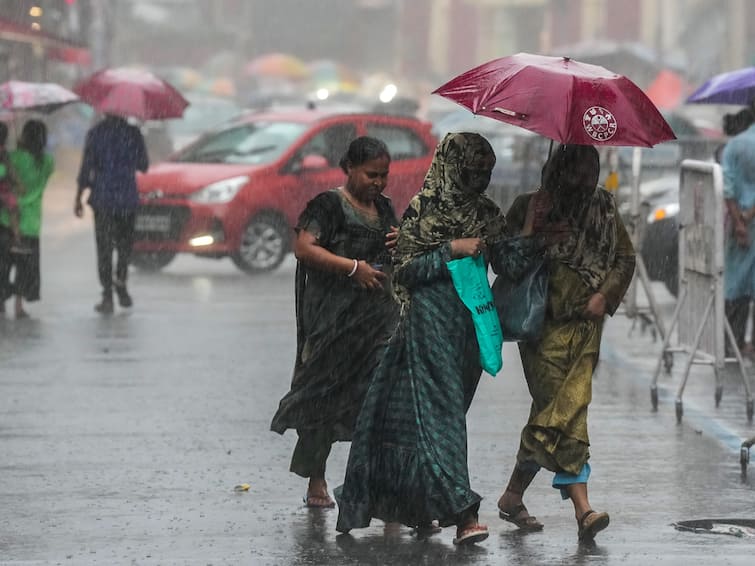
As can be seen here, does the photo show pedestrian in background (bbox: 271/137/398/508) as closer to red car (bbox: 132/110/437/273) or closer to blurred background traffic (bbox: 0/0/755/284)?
blurred background traffic (bbox: 0/0/755/284)

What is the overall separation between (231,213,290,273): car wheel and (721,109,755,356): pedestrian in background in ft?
26.5

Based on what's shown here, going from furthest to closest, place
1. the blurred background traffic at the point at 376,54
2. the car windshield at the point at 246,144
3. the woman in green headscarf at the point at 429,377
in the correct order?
the blurred background traffic at the point at 376,54
the car windshield at the point at 246,144
the woman in green headscarf at the point at 429,377

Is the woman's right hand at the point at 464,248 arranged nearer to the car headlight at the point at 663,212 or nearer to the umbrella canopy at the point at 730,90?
the umbrella canopy at the point at 730,90

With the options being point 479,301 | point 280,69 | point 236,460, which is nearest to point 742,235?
point 236,460

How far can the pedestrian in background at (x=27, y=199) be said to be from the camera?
15.2 metres

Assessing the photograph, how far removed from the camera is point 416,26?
3282 inches

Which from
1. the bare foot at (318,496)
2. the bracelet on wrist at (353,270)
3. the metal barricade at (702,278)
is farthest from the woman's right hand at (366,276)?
the metal barricade at (702,278)

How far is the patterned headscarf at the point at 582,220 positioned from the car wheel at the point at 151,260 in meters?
12.7

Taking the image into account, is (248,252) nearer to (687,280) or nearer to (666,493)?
(687,280)

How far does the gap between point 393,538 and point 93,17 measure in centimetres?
4989

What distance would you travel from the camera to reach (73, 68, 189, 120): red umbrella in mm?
16125

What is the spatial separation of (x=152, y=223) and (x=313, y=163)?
5.95 ft

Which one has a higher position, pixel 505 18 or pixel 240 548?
pixel 505 18

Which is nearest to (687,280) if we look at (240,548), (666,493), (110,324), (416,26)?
(666,493)
